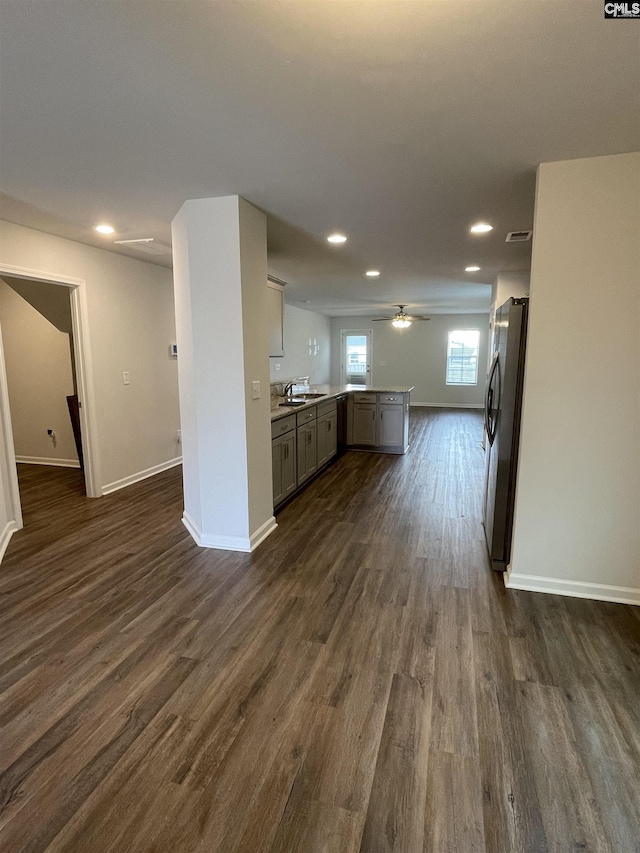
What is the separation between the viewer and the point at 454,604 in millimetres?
2600

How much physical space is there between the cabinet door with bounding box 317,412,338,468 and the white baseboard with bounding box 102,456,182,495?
76.2 inches

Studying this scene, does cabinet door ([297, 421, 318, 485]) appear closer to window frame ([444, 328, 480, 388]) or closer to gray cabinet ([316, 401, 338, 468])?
gray cabinet ([316, 401, 338, 468])

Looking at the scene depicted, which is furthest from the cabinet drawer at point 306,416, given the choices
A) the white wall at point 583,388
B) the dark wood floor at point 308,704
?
the white wall at point 583,388

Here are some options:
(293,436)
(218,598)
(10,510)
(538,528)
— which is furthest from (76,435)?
(538,528)

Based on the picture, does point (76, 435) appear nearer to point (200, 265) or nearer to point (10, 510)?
point (10, 510)

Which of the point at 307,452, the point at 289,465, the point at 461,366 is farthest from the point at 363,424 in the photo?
the point at 461,366

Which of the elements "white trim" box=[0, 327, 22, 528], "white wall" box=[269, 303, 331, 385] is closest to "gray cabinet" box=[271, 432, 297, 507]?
"white trim" box=[0, 327, 22, 528]

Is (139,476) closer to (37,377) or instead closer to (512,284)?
(37,377)

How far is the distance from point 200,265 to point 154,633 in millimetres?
2355

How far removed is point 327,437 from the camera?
5.55 meters

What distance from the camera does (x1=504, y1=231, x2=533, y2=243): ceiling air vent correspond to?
3745 mm

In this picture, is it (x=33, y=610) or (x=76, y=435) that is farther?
(x=76, y=435)

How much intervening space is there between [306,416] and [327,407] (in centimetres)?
84

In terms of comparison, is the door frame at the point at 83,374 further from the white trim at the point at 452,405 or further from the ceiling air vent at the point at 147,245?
the white trim at the point at 452,405
